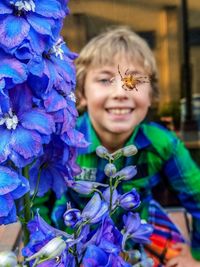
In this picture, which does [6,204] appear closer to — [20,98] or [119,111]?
[20,98]

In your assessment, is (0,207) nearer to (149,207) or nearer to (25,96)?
(25,96)

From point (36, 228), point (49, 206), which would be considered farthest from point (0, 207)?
point (49, 206)

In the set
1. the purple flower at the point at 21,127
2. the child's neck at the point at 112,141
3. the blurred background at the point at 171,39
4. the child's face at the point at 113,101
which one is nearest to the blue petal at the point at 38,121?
the purple flower at the point at 21,127

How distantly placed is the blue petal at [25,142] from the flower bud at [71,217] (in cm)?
10

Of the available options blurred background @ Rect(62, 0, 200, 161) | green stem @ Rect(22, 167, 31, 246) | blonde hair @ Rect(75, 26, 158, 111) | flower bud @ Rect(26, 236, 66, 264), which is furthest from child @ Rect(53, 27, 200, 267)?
blurred background @ Rect(62, 0, 200, 161)

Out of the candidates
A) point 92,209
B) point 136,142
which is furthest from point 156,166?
point 92,209

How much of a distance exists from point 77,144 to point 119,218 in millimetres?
566

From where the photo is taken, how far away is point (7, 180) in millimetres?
571

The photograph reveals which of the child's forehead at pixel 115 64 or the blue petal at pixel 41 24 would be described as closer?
the blue petal at pixel 41 24

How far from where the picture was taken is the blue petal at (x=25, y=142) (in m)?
0.58

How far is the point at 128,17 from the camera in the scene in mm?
3373

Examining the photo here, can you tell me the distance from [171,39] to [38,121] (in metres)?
2.92

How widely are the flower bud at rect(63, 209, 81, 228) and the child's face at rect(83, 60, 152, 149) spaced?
0.44 m

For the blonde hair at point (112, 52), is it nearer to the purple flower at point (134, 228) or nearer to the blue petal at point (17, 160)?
the purple flower at point (134, 228)
